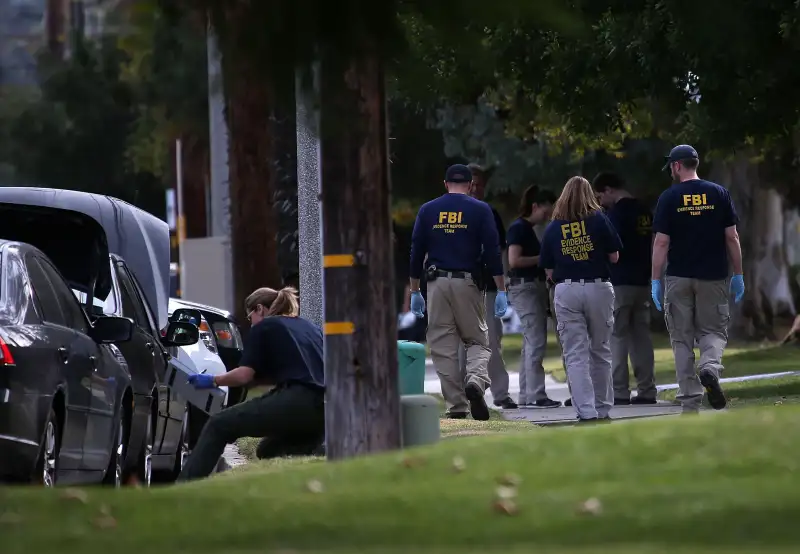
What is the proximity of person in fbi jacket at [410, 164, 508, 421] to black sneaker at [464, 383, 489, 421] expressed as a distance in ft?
0.04

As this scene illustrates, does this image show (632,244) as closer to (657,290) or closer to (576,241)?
(657,290)

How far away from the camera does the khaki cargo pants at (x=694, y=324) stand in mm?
14070

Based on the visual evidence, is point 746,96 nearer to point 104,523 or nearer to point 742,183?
point 104,523

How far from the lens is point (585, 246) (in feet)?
47.2

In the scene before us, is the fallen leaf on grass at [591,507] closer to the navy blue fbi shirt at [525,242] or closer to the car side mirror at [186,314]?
the car side mirror at [186,314]

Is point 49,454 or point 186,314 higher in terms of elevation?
point 186,314

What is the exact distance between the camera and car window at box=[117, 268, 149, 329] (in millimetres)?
12670

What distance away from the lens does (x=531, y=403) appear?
1711cm

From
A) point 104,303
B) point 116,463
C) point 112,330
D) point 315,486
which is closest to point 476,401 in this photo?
point 104,303

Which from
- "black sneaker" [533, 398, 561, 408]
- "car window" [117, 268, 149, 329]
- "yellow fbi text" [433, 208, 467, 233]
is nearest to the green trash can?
"yellow fbi text" [433, 208, 467, 233]

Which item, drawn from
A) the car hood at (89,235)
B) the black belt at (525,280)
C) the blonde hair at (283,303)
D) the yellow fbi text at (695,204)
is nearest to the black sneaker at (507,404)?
the black belt at (525,280)

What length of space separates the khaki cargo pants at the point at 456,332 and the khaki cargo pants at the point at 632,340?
1.84 metres

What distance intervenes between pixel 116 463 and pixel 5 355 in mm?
2302

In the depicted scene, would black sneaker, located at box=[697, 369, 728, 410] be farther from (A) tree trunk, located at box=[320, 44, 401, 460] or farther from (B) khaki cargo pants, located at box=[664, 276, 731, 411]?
(A) tree trunk, located at box=[320, 44, 401, 460]
